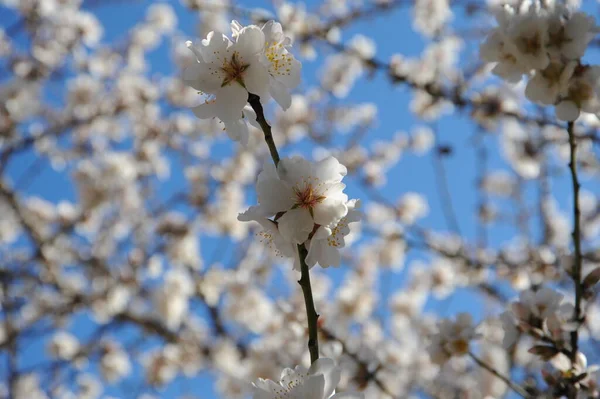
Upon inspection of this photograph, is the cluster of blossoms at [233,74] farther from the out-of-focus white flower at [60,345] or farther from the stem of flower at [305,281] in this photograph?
the out-of-focus white flower at [60,345]

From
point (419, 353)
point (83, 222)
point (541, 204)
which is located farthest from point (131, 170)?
point (541, 204)

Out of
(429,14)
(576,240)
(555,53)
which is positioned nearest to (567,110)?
(555,53)

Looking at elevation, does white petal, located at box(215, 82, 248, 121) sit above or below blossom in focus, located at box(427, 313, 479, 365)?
above

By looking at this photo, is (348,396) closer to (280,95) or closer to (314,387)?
(314,387)

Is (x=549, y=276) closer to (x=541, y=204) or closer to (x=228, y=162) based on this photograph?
(x=541, y=204)

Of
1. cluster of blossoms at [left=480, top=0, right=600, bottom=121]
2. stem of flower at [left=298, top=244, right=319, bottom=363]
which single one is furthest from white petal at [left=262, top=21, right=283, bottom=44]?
cluster of blossoms at [left=480, top=0, right=600, bottom=121]

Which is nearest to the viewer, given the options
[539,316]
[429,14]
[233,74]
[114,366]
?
[233,74]

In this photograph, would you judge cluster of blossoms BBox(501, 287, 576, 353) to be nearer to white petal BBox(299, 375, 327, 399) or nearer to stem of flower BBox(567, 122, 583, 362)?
stem of flower BBox(567, 122, 583, 362)
